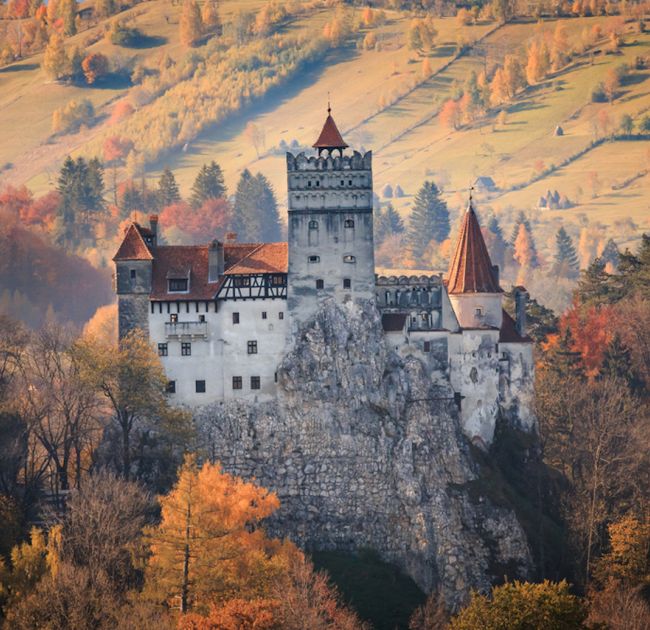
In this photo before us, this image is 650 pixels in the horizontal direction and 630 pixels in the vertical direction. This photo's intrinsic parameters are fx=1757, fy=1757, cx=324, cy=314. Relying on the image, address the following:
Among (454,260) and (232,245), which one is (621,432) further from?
(232,245)

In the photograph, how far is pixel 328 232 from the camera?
10075cm

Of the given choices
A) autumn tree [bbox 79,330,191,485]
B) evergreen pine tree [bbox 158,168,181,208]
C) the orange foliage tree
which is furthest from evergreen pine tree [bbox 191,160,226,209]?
autumn tree [bbox 79,330,191,485]

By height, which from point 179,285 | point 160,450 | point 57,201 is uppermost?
point 57,201

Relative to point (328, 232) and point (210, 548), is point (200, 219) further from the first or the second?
point (210, 548)

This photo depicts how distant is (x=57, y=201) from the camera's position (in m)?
184

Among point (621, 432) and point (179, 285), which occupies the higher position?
point (179, 285)

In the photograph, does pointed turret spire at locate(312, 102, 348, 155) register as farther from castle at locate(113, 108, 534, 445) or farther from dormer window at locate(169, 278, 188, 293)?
dormer window at locate(169, 278, 188, 293)

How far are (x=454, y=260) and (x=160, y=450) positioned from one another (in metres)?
21.6

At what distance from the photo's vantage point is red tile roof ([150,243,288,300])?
101m

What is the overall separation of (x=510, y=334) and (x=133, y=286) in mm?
22664

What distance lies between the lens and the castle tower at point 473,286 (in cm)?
10394

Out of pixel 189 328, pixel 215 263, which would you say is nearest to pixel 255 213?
pixel 215 263

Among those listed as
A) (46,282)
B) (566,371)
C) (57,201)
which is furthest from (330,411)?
(57,201)

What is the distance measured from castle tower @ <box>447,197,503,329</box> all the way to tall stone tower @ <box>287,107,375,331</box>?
21.5ft
